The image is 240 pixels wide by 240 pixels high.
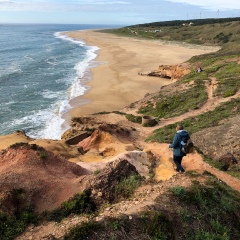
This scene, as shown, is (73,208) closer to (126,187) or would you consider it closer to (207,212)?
(126,187)

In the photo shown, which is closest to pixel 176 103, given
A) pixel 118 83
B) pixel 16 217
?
pixel 118 83

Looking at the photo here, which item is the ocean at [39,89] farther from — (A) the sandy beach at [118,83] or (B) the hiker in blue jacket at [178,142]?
(B) the hiker in blue jacket at [178,142]

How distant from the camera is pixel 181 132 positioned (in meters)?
10.1

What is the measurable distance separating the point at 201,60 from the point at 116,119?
2313 centimetres

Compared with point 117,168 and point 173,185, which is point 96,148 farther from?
point 173,185

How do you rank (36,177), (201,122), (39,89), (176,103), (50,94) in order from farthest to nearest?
(39,89)
(50,94)
(176,103)
(201,122)
(36,177)

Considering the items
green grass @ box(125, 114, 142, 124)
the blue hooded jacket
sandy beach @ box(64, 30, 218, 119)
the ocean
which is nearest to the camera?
the blue hooded jacket

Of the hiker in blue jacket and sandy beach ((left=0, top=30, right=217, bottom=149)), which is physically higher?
the hiker in blue jacket

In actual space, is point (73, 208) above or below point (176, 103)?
above

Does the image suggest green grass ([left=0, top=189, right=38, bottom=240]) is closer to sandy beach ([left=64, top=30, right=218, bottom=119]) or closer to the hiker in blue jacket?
the hiker in blue jacket

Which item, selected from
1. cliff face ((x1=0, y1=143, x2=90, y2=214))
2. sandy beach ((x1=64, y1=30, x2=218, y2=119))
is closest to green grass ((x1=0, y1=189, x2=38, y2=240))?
cliff face ((x1=0, y1=143, x2=90, y2=214))

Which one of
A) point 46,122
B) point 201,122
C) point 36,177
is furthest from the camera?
point 46,122

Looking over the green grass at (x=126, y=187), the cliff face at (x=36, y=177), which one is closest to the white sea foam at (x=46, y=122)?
the cliff face at (x=36, y=177)

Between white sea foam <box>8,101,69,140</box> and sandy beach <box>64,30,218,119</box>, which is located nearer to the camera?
white sea foam <box>8,101,69,140</box>
